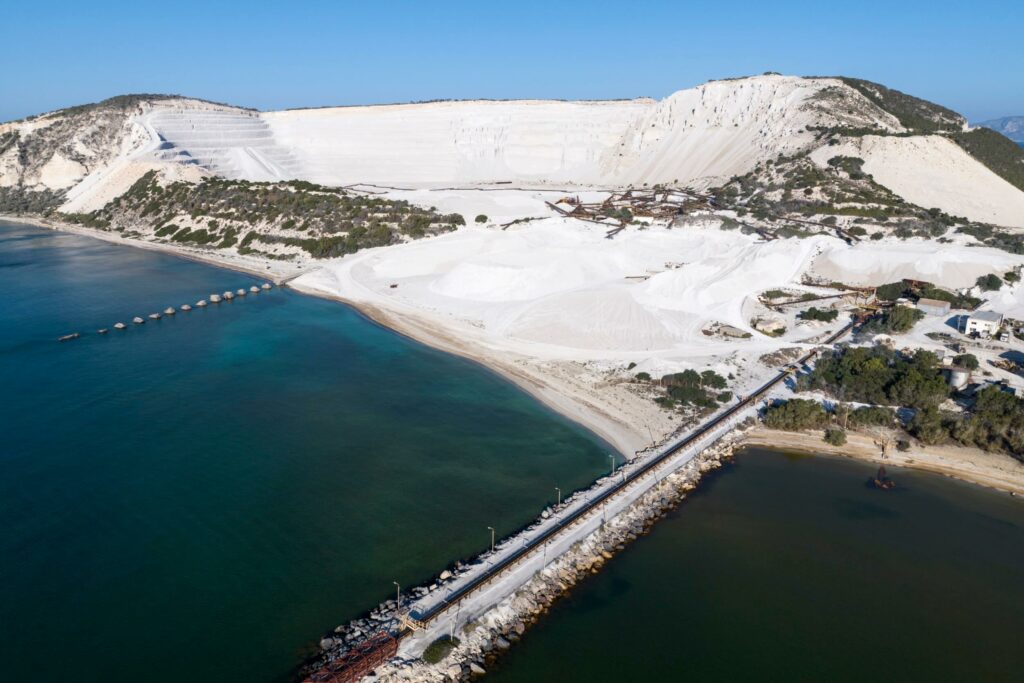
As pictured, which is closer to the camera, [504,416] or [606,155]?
[504,416]

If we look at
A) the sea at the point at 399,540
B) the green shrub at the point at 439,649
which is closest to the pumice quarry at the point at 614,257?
the green shrub at the point at 439,649

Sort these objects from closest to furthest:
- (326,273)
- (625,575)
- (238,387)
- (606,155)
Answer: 1. (625,575)
2. (238,387)
3. (326,273)
4. (606,155)

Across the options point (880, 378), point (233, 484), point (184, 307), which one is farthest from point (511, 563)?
point (184, 307)

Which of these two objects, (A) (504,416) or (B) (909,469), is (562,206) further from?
(B) (909,469)

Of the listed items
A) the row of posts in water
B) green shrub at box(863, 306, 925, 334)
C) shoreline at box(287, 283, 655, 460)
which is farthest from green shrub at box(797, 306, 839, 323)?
the row of posts in water

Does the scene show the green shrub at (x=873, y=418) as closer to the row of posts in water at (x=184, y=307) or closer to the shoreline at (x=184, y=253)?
the row of posts in water at (x=184, y=307)

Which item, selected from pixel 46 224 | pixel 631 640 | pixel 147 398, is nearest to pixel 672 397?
pixel 631 640

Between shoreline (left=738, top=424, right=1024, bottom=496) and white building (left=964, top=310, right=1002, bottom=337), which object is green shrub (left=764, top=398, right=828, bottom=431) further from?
white building (left=964, top=310, right=1002, bottom=337)
